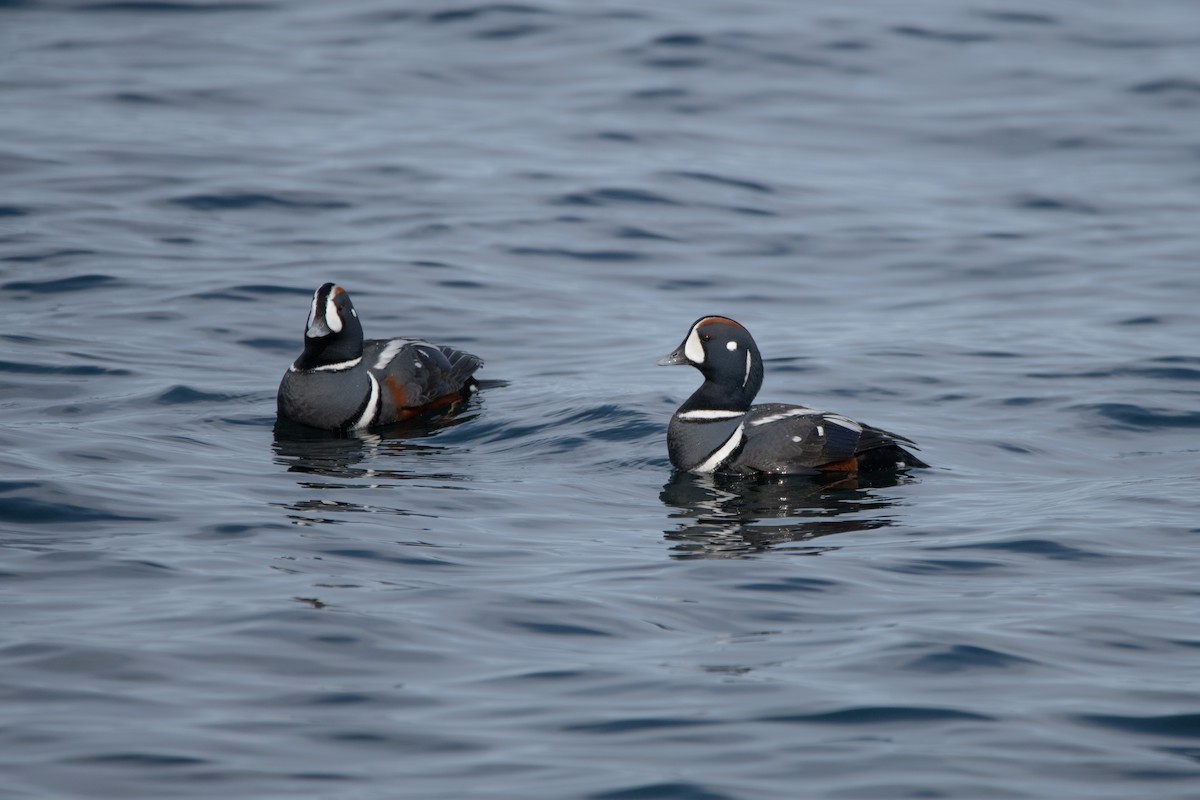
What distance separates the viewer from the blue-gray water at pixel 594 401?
6586 mm

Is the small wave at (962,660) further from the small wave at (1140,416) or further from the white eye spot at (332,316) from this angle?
the white eye spot at (332,316)

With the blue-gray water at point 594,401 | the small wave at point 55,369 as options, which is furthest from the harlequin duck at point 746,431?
the small wave at point 55,369

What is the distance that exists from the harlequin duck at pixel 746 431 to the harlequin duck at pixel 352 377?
2241mm

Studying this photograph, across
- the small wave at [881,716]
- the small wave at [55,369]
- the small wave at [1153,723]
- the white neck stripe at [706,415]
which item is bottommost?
the small wave at [1153,723]

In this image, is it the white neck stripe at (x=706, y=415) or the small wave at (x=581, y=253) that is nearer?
the white neck stripe at (x=706, y=415)

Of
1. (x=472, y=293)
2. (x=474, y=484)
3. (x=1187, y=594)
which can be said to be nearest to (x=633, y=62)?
(x=472, y=293)

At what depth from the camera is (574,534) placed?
9.55 metres

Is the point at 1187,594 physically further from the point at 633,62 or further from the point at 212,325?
the point at 633,62

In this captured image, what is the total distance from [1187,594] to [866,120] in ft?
56.0

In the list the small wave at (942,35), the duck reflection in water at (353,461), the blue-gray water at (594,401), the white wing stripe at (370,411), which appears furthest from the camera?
the small wave at (942,35)

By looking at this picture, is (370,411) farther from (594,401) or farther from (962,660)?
(962,660)

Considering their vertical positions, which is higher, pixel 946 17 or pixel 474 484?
pixel 946 17

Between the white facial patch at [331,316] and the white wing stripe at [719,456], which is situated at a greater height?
the white facial patch at [331,316]

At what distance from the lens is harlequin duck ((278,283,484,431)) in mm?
12359
